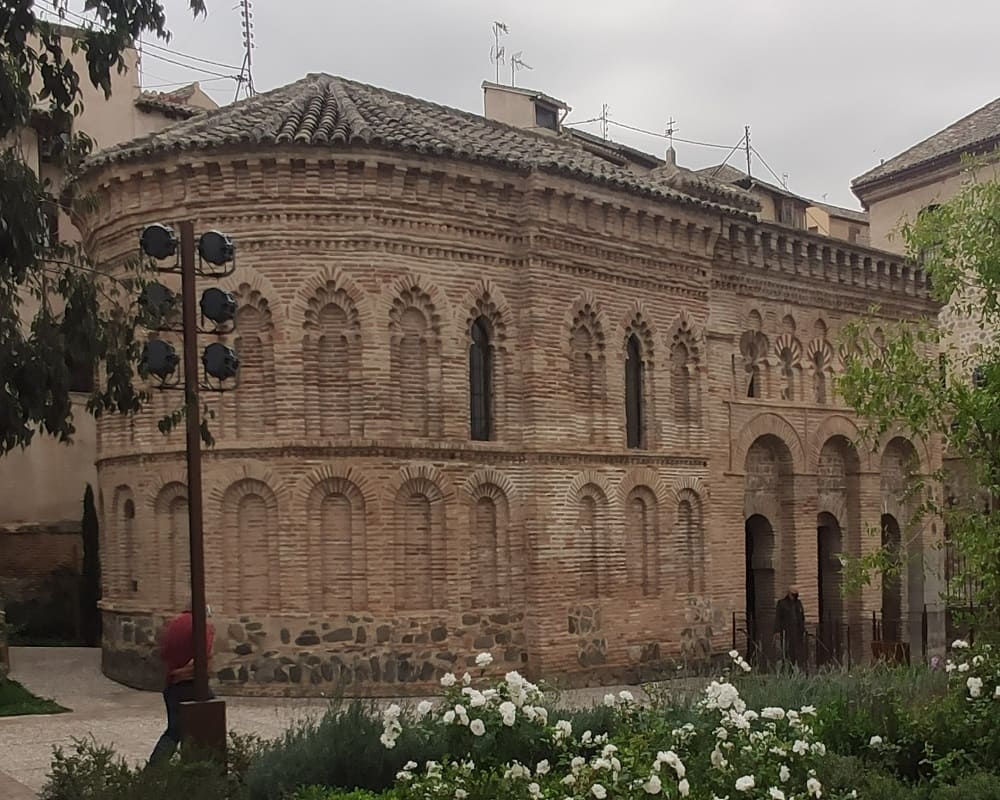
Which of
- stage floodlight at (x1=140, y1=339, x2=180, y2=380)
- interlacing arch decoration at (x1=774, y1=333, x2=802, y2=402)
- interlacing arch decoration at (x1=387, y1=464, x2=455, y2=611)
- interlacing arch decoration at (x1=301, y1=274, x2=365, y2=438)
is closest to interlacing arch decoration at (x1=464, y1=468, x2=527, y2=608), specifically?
interlacing arch decoration at (x1=387, y1=464, x2=455, y2=611)

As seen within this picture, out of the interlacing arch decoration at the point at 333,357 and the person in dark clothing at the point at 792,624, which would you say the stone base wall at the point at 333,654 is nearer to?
the interlacing arch decoration at the point at 333,357

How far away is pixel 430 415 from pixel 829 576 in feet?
29.4

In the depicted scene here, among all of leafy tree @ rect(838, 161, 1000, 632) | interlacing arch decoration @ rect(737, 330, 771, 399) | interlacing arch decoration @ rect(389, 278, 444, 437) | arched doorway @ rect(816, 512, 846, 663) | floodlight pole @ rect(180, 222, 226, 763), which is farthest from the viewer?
arched doorway @ rect(816, 512, 846, 663)

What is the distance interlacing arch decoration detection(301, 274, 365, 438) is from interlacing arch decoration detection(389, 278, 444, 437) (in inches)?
18.6

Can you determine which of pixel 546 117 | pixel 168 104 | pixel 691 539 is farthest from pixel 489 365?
pixel 168 104

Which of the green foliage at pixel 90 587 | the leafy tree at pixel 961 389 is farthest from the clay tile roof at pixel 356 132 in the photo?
the green foliage at pixel 90 587

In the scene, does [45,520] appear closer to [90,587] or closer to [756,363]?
[90,587]

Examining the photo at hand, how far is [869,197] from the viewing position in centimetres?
3031

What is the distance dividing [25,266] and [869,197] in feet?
86.5

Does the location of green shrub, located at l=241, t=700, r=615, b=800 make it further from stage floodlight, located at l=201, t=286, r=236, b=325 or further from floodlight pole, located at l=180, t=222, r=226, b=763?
stage floodlight, located at l=201, t=286, r=236, b=325

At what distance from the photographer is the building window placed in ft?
80.8

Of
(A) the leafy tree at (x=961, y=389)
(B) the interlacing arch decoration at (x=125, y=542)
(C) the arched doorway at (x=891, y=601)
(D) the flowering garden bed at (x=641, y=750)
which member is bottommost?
(C) the arched doorway at (x=891, y=601)

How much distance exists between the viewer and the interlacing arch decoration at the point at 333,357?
46.2 ft

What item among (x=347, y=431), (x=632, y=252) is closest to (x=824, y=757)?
(x=347, y=431)
